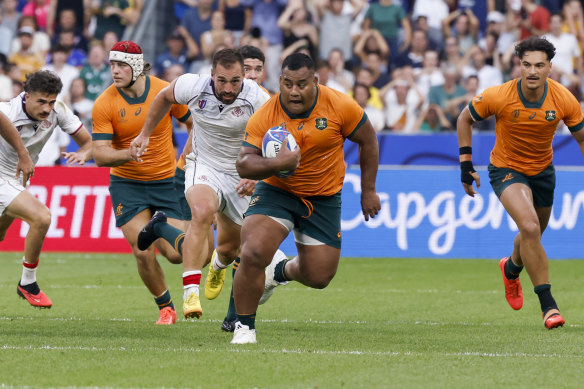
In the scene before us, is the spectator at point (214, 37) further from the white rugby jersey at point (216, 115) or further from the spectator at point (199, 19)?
the white rugby jersey at point (216, 115)

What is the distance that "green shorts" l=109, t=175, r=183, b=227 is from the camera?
987cm

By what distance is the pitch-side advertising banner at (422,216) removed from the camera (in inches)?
624

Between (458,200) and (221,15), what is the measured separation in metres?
7.89

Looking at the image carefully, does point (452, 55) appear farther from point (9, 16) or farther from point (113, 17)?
point (9, 16)

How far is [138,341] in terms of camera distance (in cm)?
809

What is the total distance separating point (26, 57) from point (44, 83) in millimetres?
13441

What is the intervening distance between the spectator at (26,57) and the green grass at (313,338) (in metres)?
8.83

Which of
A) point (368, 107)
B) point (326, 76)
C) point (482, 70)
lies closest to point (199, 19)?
point (326, 76)

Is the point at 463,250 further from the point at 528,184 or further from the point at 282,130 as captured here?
the point at 282,130

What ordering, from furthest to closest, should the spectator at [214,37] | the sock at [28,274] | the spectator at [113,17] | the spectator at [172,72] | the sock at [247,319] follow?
1. the spectator at [113,17]
2. the spectator at [214,37]
3. the spectator at [172,72]
4. the sock at [28,274]
5. the sock at [247,319]

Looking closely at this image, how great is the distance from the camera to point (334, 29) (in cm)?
2111

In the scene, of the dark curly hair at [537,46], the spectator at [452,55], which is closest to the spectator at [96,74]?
the spectator at [452,55]

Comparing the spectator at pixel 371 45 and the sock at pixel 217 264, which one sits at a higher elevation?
the sock at pixel 217 264

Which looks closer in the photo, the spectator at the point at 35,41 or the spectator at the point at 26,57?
the spectator at the point at 26,57
